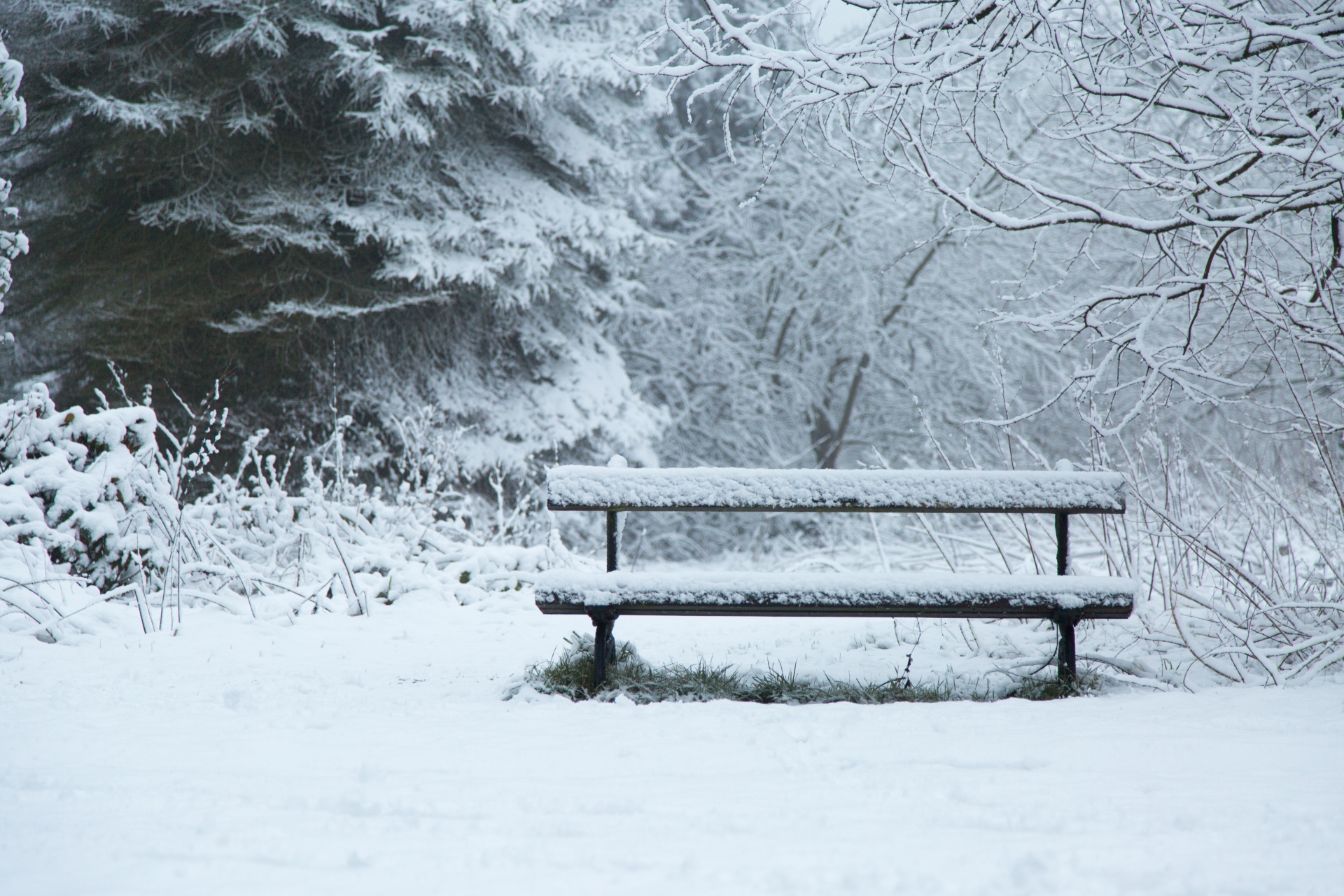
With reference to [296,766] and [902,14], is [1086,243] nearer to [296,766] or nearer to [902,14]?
[902,14]

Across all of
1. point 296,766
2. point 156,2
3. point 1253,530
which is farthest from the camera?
point 156,2

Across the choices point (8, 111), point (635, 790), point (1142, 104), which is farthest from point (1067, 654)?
point (8, 111)

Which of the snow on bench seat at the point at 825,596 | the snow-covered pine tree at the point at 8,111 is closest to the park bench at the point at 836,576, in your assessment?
the snow on bench seat at the point at 825,596

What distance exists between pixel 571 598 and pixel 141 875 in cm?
147

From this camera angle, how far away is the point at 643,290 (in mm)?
11570

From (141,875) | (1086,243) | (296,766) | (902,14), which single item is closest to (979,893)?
(141,875)

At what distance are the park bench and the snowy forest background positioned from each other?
0.42 meters

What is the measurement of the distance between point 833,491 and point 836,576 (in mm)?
348

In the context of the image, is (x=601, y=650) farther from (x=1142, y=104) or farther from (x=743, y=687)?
(x=1142, y=104)

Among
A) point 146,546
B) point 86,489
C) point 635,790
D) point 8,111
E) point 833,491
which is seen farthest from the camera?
point 8,111

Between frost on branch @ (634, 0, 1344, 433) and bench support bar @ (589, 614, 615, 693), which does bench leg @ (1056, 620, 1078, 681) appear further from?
bench support bar @ (589, 614, 615, 693)

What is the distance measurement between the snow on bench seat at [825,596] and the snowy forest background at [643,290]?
1.76ft

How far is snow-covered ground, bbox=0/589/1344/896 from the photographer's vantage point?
1570 millimetres

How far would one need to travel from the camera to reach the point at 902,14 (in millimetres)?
3131
